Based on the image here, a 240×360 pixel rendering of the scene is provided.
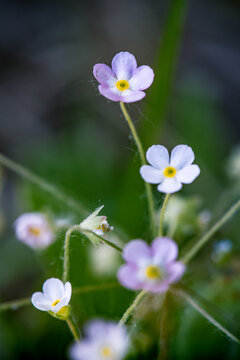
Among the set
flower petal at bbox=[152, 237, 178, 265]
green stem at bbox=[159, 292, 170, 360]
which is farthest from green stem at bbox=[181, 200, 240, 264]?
flower petal at bbox=[152, 237, 178, 265]

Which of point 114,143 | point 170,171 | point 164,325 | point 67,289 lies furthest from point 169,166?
point 114,143

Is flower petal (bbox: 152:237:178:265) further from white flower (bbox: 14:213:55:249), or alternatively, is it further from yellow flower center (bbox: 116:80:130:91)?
white flower (bbox: 14:213:55:249)

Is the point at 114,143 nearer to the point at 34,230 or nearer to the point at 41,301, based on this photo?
the point at 34,230

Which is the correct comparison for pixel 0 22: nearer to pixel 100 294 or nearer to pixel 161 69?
pixel 161 69

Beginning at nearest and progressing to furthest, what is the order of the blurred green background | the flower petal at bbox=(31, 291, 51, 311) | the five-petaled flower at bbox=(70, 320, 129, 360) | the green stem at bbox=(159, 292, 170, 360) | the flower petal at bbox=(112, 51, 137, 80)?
the five-petaled flower at bbox=(70, 320, 129, 360) < the flower petal at bbox=(31, 291, 51, 311) < the flower petal at bbox=(112, 51, 137, 80) < the green stem at bbox=(159, 292, 170, 360) < the blurred green background

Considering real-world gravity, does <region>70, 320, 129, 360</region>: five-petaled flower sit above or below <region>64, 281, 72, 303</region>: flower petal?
below

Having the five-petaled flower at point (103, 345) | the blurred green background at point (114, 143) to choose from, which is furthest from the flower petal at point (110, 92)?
the five-petaled flower at point (103, 345)

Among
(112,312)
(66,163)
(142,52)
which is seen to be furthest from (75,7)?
(112,312)
